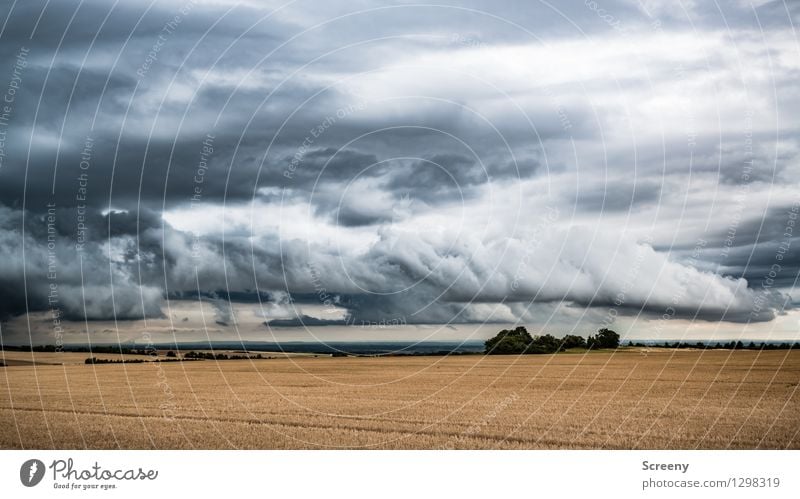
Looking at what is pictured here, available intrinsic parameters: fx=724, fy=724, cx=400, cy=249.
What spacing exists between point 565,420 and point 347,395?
17.2 m

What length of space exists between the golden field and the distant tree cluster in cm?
3838

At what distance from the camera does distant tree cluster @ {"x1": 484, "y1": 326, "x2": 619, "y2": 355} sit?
105 metres

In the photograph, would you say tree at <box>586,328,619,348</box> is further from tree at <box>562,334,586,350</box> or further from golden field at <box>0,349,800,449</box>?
golden field at <box>0,349,800,449</box>

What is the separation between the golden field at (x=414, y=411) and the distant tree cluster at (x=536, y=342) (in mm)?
38381

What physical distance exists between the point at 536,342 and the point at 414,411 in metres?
79.0

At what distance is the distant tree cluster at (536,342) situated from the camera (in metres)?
105

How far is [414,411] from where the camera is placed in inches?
1389

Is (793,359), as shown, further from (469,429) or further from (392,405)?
(469,429)

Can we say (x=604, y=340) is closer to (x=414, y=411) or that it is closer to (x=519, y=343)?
(x=519, y=343)

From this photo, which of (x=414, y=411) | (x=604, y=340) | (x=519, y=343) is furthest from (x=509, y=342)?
(x=414, y=411)

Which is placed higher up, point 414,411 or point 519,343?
point 414,411

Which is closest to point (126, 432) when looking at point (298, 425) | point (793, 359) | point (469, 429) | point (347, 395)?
point (298, 425)

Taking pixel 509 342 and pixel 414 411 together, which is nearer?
pixel 414 411

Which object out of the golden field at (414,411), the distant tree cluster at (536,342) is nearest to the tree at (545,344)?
the distant tree cluster at (536,342)
